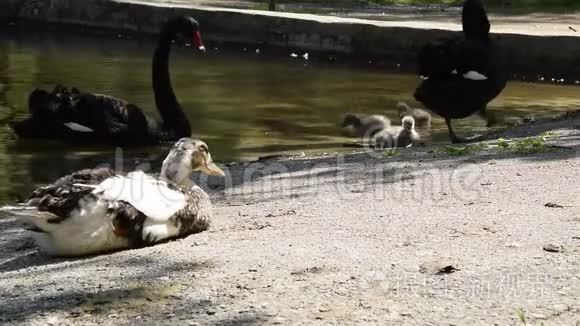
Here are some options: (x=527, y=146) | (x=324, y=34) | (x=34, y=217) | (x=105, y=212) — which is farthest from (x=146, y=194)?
(x=324, y=34)

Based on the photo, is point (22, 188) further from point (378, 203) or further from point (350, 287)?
point (350, 287)

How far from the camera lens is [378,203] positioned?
588 cm

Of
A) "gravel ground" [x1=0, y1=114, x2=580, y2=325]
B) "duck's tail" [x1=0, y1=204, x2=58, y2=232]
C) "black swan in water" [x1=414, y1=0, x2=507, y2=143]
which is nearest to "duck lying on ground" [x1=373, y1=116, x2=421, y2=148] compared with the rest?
"black swan in water" [x1=414, y1=0, x2=507, y2=143]

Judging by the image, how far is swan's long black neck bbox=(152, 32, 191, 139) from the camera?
9703 mm

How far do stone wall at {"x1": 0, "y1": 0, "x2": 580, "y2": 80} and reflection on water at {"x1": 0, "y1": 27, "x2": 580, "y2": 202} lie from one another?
46 centimetres

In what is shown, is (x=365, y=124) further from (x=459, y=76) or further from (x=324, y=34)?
(x=324, y=34)

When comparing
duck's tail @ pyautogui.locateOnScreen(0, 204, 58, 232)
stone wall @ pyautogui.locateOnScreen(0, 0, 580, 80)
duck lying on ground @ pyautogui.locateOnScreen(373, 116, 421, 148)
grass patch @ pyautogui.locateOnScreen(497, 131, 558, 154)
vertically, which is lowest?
duck lying on ground @ pyautogui.locateOnScreen(373, 116, 421, 148)

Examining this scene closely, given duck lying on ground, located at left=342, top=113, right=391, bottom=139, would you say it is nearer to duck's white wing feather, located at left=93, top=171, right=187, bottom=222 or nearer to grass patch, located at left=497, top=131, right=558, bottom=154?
grass patch, located at left=497, top=131, right=558, bottom=154

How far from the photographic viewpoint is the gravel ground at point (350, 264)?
386cm

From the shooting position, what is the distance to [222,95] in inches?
474

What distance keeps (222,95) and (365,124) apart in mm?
2600

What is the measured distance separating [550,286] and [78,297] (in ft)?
6.14

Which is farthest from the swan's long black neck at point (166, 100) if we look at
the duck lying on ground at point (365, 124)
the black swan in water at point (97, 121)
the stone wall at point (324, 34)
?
the stone wall at point (324, 34)

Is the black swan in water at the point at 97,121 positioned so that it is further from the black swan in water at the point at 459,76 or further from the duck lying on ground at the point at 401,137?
the black swan in water at the point at 459,76
